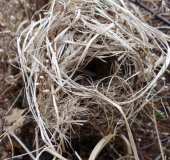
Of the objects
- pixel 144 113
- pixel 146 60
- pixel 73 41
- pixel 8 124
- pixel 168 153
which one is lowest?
pixel 168 153

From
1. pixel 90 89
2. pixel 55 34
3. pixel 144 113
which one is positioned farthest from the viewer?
pixel 144 113

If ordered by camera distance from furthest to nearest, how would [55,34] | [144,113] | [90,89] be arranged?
[144,113] < [55,34] < [90,89]

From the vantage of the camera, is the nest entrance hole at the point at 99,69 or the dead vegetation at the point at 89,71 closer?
the dead vegetation at the point at 89,71

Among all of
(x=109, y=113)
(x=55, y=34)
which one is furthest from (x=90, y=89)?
(x=55, y=34)

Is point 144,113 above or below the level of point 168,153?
above

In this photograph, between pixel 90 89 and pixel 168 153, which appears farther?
pixel 168 153

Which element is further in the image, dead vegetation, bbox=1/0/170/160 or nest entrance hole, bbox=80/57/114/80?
nest entrance hole, bbox=80/57/114/80

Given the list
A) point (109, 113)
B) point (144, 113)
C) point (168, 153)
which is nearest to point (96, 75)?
point (109, 113)

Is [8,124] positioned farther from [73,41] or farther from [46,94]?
[73,41]
